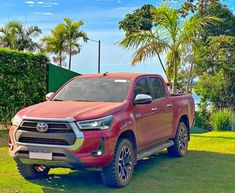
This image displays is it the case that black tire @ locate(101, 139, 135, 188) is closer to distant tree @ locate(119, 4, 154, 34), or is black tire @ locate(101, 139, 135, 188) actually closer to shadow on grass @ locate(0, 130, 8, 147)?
shadow on grass @ locate(0, 130, 8, 147)

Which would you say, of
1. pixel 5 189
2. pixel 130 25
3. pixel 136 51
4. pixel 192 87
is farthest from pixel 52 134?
pixel 130 25

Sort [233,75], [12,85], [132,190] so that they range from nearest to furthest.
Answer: [132,190] < [12,85] < [233,75]

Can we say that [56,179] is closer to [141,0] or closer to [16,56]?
[16,56]

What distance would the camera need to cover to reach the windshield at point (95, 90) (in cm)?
726

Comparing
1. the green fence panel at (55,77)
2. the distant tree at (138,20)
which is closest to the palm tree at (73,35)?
the distant tree at (138,20)

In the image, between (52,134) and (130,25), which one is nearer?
(52,134)

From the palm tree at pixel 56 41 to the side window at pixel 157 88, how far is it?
29.2 m

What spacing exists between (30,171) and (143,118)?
2.08 meters

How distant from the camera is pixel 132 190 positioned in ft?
21.6

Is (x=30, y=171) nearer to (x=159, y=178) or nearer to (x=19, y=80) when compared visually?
(x=159, y=178)

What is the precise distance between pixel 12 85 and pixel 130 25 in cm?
1426

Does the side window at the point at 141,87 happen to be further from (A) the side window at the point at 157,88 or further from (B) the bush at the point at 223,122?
(B) the bush at the point at 223,122

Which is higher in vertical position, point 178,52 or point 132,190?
point 178,52

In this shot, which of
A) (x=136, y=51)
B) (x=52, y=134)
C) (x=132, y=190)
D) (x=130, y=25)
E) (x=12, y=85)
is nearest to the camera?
(x=52, y=134)
